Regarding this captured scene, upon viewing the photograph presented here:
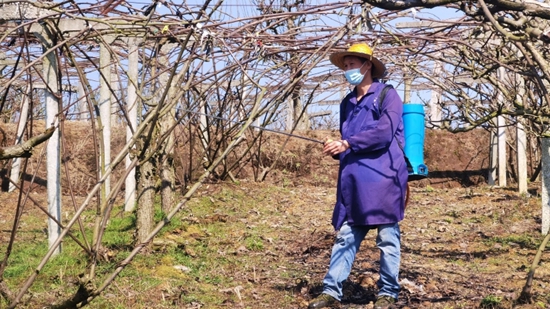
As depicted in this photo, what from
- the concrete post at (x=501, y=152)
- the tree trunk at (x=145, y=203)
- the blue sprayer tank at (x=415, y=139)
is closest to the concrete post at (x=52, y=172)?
the tree trunk at (x=145, y=203)

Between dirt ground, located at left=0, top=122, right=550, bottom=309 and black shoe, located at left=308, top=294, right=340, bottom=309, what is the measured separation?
26 centimetres

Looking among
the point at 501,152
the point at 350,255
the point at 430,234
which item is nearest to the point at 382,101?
the point at 350,255

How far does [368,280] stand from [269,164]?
7713 millimetres

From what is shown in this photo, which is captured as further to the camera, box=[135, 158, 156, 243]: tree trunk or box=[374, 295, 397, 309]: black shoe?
box=[135, 158, 156, 243]: tree trunk

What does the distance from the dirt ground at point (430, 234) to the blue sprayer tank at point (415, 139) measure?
88 cm

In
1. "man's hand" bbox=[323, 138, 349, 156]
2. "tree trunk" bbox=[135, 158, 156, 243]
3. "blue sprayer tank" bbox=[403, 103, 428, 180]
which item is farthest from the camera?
"tree trunk" bbox=[135, 158, 156, 243]

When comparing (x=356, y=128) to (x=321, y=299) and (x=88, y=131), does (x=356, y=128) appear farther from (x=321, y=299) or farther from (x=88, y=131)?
(x=88, y=131)

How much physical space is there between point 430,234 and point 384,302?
3.57 m

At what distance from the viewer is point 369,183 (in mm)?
4328

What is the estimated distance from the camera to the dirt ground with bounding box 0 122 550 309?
16.3ft

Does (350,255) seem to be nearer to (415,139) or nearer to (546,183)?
(415,139)

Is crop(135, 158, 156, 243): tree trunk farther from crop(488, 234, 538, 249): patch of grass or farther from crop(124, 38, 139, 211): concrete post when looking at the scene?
crop(488, 234, 538, 249): patch of grass

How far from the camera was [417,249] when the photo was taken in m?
6.84

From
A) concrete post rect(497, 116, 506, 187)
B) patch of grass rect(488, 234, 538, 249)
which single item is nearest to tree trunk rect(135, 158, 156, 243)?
patch of grass rect(488, 234, 538, 249)
